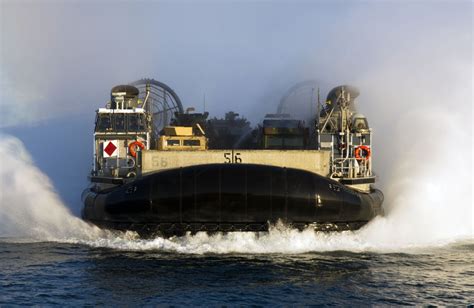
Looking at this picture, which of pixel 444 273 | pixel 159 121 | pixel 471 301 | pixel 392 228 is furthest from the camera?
pixel 159 121

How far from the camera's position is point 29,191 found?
28172 mm

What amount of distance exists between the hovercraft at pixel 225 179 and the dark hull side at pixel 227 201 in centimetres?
3

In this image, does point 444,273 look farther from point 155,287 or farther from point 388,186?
point 388,186

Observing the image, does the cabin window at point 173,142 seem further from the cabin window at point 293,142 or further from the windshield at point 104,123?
the cabin window at point 293,142

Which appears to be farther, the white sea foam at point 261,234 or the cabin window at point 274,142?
the cabin window at point 274,142

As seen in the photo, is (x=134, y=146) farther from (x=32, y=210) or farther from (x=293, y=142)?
(x=293, y=142)

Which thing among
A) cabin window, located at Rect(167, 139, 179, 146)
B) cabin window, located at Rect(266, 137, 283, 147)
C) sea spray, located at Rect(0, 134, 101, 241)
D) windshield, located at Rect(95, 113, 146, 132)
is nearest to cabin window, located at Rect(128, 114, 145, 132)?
windshield, located at Rect(95, 113, 146, 132)

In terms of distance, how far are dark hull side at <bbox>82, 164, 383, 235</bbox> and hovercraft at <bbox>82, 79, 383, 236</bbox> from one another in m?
0.03

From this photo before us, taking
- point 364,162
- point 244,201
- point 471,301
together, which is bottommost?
point 471,301

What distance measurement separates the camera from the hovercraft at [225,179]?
20734 mm

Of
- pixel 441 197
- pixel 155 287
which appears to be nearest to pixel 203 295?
pixel 155 287

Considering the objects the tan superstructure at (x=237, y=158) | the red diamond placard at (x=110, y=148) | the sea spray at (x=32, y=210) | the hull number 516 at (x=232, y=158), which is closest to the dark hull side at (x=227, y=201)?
the tan superstructure at (x=237, y=158)

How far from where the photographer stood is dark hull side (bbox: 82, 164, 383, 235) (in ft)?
67.8

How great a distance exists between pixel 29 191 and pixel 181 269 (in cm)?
1323
